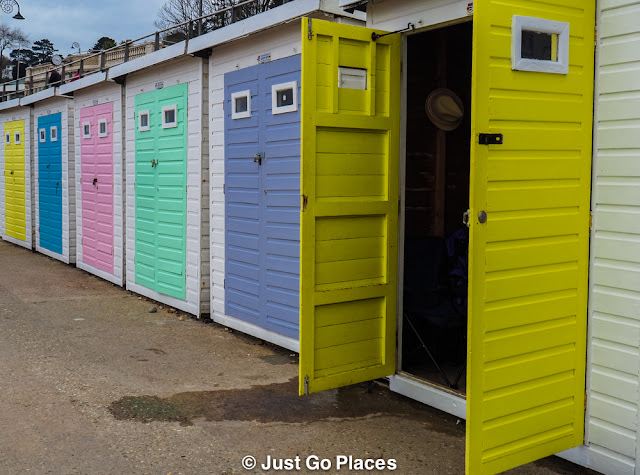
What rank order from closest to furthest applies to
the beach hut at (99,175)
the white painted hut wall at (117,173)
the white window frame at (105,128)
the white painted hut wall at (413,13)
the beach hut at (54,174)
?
the white painted hut wall at (413,13) < the white painted hut wall at (117,173) < the beach hut at (99,175) < the white window frame at (105,128) < the beach hut at (54,174)

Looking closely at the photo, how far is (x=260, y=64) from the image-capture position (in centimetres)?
713

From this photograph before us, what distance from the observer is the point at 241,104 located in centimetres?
749

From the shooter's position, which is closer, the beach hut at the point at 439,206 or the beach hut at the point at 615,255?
the beach hut at the point at 439,206

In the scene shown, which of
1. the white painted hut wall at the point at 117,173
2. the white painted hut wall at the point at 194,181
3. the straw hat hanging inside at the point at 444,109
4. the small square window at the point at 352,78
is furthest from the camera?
the white painted hut wall at the point at 117,173

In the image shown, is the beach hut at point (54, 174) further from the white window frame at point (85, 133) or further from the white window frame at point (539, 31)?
the white window frame at point (539, 31)

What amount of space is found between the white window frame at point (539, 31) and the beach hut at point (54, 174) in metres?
10.9

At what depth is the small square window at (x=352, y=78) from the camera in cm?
487

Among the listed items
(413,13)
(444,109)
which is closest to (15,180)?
(444,109)

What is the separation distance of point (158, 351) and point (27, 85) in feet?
42.5

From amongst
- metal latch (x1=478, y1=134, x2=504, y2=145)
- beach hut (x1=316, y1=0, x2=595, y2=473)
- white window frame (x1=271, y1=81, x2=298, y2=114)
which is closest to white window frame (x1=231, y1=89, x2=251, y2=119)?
white window frame (x1=271, y1=81, x2=298, y2=114)

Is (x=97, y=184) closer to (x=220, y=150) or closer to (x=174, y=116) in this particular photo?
(x=174, y=116)

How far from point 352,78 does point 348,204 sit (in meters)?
0.85

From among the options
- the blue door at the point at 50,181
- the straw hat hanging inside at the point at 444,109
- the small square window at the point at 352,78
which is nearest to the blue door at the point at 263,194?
the straw hat hanging inside at the point at 444,109

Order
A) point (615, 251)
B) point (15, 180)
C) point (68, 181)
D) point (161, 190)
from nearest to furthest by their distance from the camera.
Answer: point (615, 251) → point (161, 190) → point (68, 181) → point (15, 180)
